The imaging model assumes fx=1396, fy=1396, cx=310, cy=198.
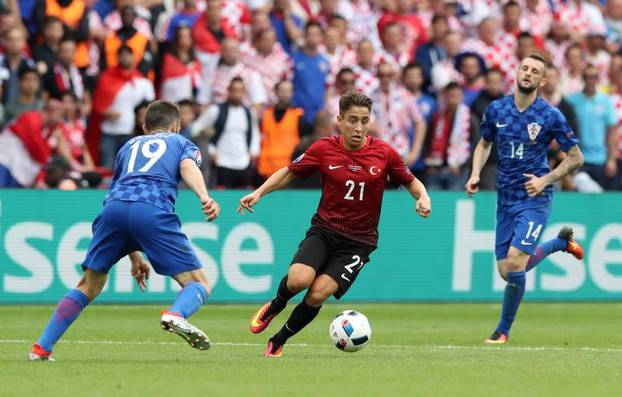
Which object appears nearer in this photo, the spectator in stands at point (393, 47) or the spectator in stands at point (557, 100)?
the spectator in stands at point (557, 100)

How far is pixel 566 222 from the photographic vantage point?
19312 millimetres

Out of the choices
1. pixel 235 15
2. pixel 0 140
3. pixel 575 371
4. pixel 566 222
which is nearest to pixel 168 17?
pixel 235 15

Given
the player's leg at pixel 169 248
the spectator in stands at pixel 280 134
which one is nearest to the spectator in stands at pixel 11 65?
the spectator in stands at pixel 280 134

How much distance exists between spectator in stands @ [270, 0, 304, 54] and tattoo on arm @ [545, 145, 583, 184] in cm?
878

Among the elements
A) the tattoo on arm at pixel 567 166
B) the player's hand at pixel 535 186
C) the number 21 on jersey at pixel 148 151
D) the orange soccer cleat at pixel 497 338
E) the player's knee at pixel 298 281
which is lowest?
the orange soccer cleat at pixel 497 338

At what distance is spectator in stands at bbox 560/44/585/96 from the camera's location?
2233 centimetres

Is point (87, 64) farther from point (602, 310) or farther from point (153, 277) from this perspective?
point (602, 310)

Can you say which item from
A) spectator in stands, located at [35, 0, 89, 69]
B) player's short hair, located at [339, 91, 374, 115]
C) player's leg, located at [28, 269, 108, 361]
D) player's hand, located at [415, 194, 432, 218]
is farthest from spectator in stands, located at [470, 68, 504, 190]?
player's leg, located at [28, 269, 108, 361]

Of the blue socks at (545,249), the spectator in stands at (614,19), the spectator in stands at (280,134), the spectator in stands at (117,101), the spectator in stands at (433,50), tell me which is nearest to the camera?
the blue socks at (545,249)

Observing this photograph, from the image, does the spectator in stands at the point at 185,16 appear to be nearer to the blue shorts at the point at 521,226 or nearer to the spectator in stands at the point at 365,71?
the spectator in stands at the point at 365,71

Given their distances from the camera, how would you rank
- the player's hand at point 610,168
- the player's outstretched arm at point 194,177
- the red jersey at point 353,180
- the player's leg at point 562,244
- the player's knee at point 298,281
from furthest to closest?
the player's hand at point 610,168
the player's leg at point 562,244
the red jersey at point 353,180
the player's knee at point 298,281
the player's outstretched arm at point 194,177

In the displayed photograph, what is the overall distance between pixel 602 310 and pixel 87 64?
793 centimetres

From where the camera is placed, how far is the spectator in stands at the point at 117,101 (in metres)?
19.0

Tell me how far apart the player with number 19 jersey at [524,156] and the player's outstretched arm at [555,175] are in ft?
0.32
